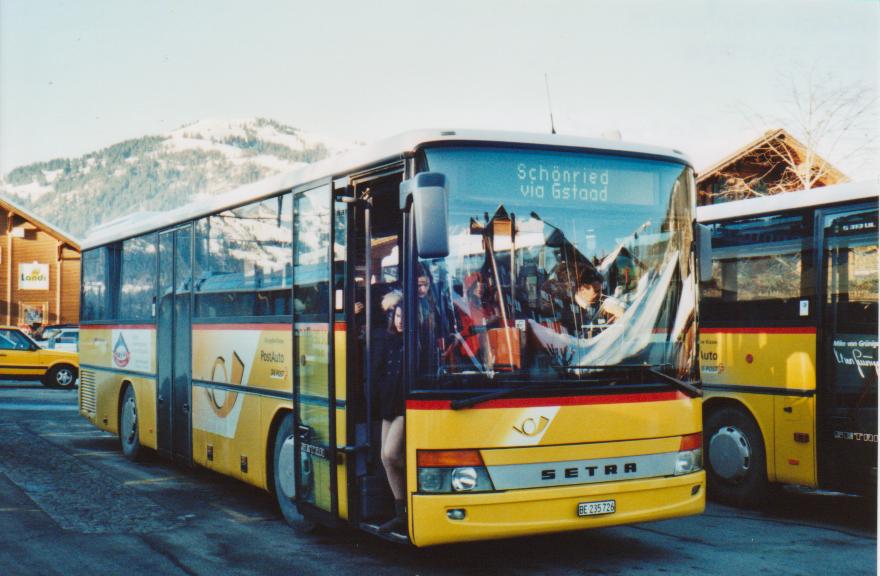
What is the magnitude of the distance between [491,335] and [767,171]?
25.2 metres

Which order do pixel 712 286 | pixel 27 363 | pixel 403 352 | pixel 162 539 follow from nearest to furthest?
pixel 403 352
pixel 162 539
pixel 712 286
pixel 27 363

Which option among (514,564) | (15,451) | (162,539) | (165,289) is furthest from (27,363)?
(514,564)

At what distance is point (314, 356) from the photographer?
25.5ft

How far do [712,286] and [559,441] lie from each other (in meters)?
4.23

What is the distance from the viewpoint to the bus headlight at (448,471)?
628 cm

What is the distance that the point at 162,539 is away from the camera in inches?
317

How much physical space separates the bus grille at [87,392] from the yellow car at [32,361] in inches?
475

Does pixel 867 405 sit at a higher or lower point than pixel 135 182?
lower

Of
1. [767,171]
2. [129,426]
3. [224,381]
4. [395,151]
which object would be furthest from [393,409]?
[767,171]

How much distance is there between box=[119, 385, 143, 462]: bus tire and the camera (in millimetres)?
12625

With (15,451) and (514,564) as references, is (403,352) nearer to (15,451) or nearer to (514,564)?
(514,564)

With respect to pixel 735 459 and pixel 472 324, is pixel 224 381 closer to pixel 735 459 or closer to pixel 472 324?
pixel 472 324

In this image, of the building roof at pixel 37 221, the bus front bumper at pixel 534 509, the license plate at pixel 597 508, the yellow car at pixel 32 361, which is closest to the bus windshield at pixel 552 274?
the bus front bumper at pixel 534 509

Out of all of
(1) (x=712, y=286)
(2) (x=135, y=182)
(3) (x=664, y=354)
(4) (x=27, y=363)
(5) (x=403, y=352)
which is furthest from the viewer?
(2) (x=135, y=182)
